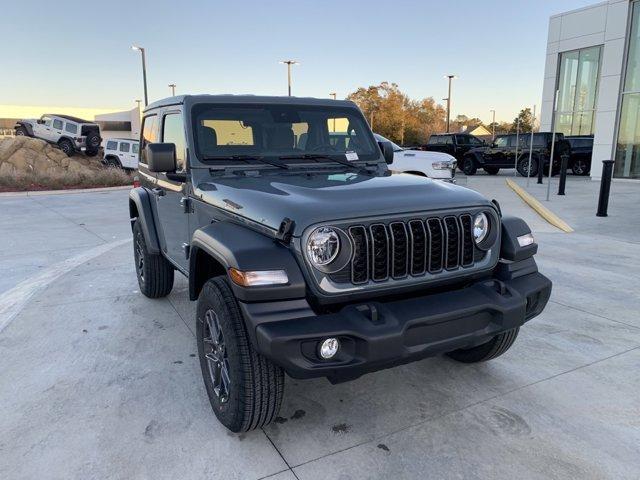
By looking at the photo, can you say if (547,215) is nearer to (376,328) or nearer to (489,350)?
(489,350)

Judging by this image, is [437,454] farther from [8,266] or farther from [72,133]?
[72,133]

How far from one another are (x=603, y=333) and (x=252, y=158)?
3151 mm

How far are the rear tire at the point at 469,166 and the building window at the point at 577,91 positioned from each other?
496 centimetres

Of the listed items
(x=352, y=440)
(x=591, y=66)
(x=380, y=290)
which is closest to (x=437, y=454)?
(x=352, y=440)

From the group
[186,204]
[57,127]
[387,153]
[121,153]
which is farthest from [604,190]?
[57,127]

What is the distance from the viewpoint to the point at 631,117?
52.4ft

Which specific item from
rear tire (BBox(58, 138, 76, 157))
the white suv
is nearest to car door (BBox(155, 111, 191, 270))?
the white suv

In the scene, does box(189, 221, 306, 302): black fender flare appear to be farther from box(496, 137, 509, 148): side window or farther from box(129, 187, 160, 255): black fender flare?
box(496, 137, 509, 148): side window

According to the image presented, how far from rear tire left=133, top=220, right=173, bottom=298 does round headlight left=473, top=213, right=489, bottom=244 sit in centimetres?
293

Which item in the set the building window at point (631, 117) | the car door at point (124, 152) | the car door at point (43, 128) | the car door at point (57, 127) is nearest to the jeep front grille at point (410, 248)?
the building window at point (631, 117)

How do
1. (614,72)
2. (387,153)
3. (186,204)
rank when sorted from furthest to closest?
1. (614,72)
2. (387,153)
3. (186,204)

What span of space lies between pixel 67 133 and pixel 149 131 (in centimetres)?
2374

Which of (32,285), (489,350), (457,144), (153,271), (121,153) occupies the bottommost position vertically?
(32,285)

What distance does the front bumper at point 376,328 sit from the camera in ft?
7.43
